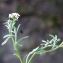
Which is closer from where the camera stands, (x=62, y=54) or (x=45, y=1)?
(x=62, y=54)

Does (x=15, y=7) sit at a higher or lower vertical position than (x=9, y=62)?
higher

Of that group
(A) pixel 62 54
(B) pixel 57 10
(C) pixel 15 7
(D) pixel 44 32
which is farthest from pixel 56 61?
(C) pixel 15 7

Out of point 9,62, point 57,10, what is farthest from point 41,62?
point 57,10

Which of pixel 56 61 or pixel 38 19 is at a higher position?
pixel 38 19

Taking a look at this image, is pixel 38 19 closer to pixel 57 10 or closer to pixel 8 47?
pixel 57 10

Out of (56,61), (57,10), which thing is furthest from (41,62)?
(57,10)

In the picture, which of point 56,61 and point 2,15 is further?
point 2,15

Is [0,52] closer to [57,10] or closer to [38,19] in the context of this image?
[38,19]

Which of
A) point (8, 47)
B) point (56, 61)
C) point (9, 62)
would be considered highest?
point (8, 47)
